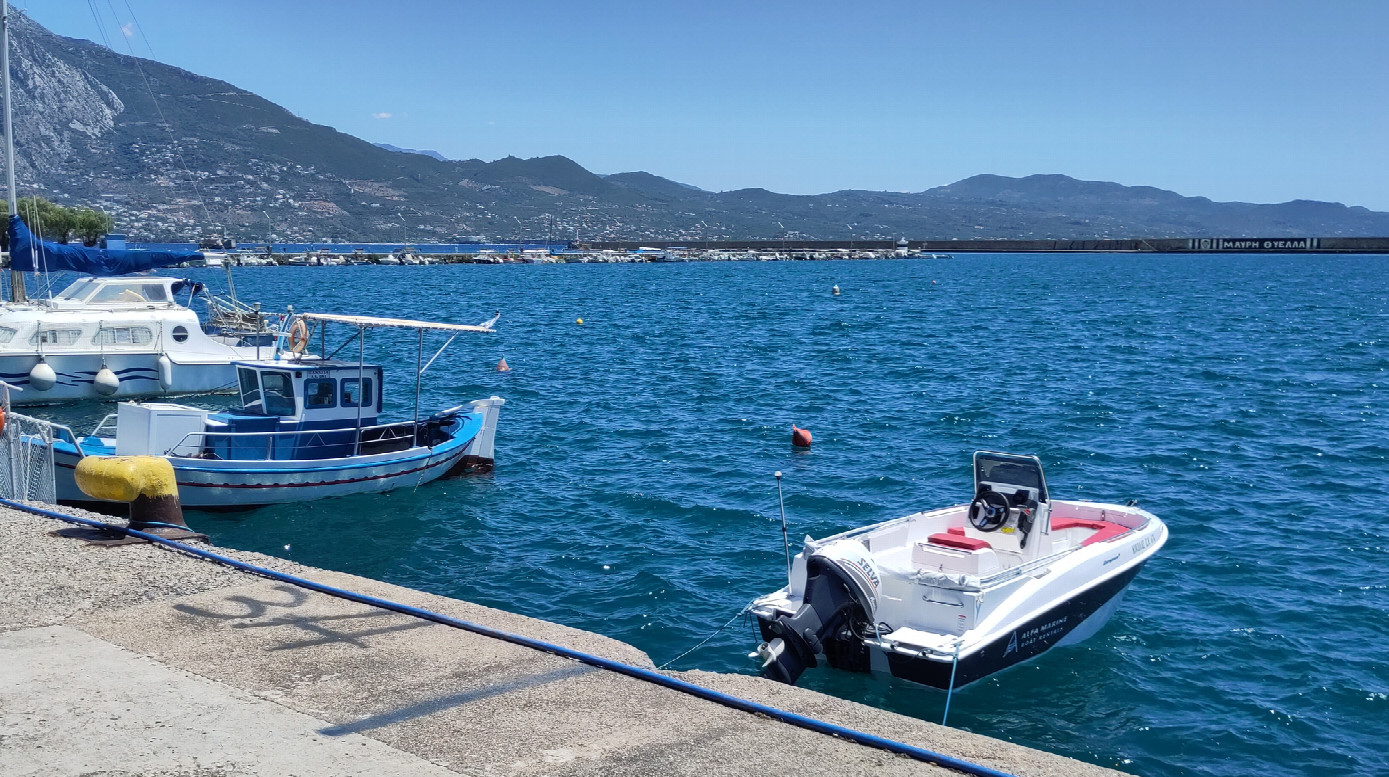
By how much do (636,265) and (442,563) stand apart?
151 metres

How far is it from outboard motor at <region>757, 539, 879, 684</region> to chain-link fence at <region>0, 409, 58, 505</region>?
29.9 feet

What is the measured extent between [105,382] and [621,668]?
26159 millimetres

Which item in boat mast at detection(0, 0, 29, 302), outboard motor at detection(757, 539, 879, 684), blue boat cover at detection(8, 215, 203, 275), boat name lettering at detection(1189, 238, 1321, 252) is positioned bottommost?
outboard motor at detection(757, 539, 879, 684)

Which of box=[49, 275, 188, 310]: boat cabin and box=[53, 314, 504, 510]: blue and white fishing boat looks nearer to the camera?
box=[53, 314, 504, 510]: blue and white fishing boat

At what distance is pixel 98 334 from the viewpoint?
29984 millimetres

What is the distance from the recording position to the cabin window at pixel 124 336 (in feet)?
98.4

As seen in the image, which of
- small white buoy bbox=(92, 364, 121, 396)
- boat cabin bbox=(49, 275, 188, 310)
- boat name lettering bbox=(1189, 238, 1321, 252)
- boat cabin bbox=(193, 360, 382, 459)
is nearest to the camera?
boat cabin bbox=(193, 360, 382, 459)

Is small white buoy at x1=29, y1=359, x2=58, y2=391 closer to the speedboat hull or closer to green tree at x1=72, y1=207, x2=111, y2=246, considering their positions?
the speedboat hull

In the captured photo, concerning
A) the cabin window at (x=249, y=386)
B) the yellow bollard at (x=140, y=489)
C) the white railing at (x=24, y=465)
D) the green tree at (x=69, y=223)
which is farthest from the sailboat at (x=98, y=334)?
the green tree at (x=69, y=223)

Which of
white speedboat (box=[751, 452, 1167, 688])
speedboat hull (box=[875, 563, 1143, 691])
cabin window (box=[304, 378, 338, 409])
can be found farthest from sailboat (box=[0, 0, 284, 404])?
speedboat hull (box=[875, 563, 1143, 691])

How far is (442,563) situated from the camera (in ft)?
54.2

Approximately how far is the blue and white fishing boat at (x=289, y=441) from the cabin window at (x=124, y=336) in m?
10.1

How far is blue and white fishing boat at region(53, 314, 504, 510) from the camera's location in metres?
17.7

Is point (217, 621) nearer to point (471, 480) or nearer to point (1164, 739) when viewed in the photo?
point (1164, 739)
